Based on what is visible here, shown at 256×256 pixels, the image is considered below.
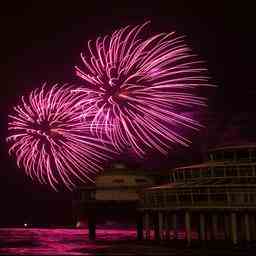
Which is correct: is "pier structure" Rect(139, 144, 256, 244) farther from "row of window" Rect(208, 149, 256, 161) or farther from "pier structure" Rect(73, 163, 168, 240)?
"pier structure" Rect(73, 163, 168, 240)

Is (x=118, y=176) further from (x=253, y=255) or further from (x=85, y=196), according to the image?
(x=253, y=255)

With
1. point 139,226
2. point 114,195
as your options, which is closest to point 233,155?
point 139,226

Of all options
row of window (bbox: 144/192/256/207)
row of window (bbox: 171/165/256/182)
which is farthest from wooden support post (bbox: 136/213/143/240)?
row of window (bbox: 171/165/256/182)

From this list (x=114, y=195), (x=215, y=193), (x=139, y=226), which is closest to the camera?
(x=215, y=193)

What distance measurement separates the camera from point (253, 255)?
258 ft

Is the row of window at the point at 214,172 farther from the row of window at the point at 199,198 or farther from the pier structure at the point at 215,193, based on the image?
the row of window at the point at 199,198

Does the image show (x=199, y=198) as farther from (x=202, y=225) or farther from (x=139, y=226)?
(x=139, y=226)

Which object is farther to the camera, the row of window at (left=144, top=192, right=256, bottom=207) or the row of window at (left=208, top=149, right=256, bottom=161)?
the row of window at (left=208, top=149, right=256, bottom=161)

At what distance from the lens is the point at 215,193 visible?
3625 inches

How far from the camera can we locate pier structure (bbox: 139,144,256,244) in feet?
296

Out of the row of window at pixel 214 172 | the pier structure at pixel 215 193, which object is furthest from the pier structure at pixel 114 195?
the row of window at pixel 214 172

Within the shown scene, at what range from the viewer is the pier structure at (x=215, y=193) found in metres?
90.2

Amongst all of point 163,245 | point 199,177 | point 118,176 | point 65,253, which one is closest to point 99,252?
point 65,253

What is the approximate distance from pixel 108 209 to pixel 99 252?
41.1m
